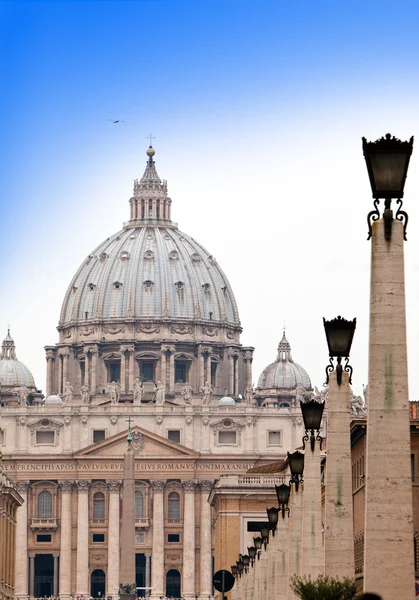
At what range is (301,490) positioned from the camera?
35188 mm

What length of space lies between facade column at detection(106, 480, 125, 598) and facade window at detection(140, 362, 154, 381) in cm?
2487

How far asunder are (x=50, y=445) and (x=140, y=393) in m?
9.33

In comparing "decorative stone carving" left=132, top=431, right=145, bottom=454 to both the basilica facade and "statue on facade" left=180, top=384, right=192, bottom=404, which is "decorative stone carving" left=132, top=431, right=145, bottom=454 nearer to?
the basilica facade

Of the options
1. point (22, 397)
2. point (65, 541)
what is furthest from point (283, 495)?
point (22, 397)

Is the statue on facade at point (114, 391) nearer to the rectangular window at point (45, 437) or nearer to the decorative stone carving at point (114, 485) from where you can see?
the rectangular window at point (45, 437)

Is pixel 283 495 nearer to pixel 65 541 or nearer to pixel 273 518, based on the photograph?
pixel 273 518

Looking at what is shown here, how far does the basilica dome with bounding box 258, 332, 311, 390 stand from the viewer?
19075 centimetres

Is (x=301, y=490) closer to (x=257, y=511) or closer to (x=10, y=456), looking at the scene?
(x=257, y=511)

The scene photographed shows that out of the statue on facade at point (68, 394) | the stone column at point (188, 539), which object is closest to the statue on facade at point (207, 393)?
the stone column at point (188, 539)

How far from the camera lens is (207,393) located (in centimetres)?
17212

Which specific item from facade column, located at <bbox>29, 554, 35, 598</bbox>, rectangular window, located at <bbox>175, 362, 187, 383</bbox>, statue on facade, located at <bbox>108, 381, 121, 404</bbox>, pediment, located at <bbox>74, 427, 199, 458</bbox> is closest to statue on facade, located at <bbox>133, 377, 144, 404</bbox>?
statue on facade, located at <bbox>108, 381, 121, 404</bbox>

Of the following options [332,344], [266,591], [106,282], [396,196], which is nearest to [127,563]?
[266,591]

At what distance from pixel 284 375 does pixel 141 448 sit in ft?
99.5

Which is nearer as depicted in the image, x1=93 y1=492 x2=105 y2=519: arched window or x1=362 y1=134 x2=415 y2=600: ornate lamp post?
x1=362 y1=134 x2=415 y2=600: ornate lamp post
